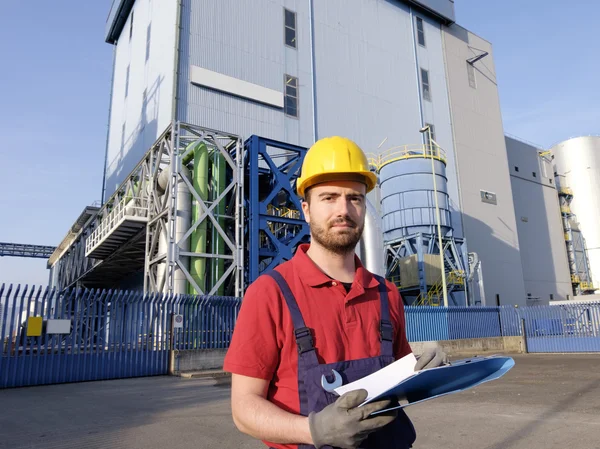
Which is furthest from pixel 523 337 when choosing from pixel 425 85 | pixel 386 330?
pixel 386 330

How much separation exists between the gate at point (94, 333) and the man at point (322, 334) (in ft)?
35.5

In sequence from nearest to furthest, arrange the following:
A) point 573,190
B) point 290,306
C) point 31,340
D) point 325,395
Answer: point 325,395
point 290,306
point 31,340
point 573,190

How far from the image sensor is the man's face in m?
1.98

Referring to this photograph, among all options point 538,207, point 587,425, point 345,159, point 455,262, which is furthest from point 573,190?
point 345,159

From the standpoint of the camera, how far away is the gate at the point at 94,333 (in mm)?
10531

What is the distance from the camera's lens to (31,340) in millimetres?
10656

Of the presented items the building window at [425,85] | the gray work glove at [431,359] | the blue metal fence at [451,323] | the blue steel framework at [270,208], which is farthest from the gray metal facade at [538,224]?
the gray work glove at [431,359]

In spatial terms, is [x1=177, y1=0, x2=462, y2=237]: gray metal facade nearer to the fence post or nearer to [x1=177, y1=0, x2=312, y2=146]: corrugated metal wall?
[x1=177, y1=0, x2=312, y2=146]: corrugated metal wall

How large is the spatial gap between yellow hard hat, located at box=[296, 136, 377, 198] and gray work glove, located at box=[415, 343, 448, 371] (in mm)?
762

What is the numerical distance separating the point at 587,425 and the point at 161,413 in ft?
18.4

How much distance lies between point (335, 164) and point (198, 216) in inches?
601

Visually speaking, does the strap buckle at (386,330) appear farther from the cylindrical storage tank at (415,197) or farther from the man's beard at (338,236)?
the cylindrical storage tank at (415,197)

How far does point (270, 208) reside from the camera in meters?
21.1

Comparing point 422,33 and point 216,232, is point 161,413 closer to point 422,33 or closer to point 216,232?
point 216,232
